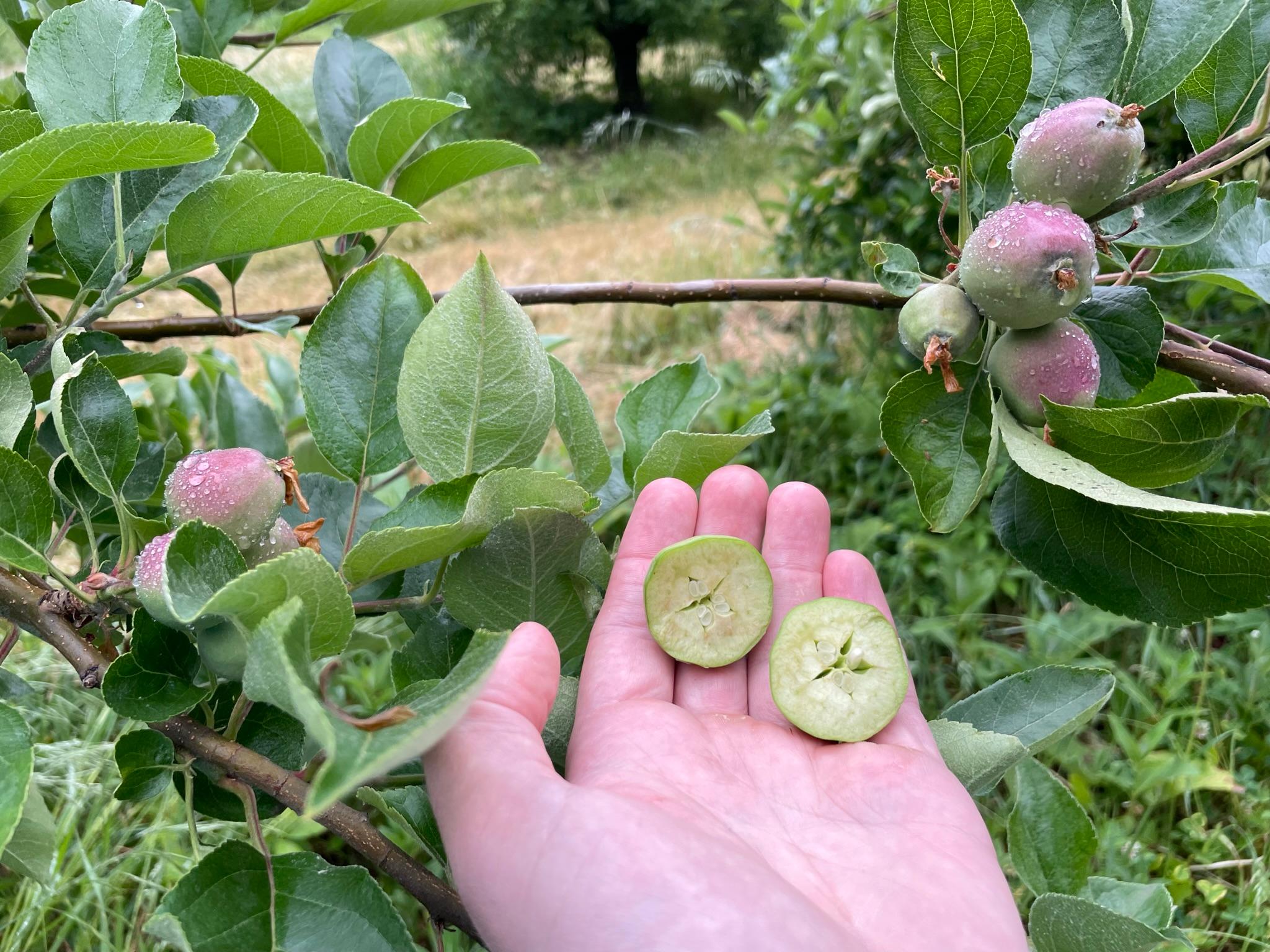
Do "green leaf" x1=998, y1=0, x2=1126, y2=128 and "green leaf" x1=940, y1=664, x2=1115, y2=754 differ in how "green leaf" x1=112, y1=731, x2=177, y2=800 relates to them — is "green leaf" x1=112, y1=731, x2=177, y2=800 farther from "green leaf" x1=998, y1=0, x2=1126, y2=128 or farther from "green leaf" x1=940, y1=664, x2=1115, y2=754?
"green leaf" x1=998, y1=0, x2=1126, y2=128

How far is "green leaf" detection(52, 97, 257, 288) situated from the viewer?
1.76 feet

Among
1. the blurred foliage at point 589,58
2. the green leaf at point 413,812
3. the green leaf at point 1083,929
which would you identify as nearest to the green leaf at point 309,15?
the green leaf at point 413,812

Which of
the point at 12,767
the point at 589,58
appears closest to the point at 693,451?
the point at 12,767

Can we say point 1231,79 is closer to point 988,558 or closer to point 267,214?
point 267,214

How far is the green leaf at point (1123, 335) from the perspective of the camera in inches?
21.1

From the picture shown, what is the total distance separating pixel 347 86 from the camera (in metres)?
0.74

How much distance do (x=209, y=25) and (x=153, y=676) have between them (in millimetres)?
520

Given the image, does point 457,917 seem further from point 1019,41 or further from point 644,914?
point 1019,41

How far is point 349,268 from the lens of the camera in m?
0.72

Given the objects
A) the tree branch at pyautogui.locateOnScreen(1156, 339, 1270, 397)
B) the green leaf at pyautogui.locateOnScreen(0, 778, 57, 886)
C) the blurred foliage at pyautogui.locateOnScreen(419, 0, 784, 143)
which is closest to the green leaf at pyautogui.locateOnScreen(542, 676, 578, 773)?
the green leaf at pyautogui.locateOnScreen(0, 778, 57, 886)

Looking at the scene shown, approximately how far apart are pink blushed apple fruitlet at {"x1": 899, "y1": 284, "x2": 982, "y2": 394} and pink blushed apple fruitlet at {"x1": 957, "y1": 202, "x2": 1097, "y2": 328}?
0.02 m

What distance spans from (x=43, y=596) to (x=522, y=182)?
4585 mm

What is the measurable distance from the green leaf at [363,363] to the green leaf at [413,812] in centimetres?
19

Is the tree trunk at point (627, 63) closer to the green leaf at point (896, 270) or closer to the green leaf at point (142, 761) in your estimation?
the green leaf at point (896, 270)
